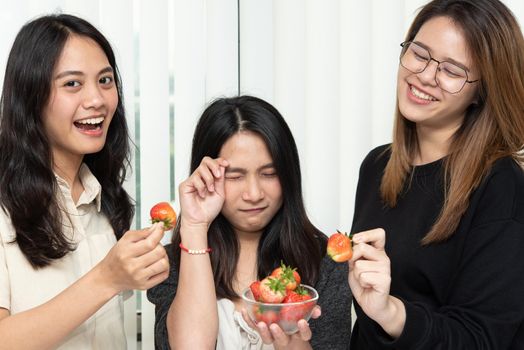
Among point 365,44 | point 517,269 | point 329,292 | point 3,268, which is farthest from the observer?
point 365,44

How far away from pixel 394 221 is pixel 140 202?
98 centimetres

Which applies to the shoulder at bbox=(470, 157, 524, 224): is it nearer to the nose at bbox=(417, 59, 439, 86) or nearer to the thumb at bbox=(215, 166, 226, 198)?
the nose at bbox=(417, 59, 439, 86)

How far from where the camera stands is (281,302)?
1489 mm

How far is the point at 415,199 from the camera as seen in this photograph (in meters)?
1.69

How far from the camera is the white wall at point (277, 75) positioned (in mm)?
2229

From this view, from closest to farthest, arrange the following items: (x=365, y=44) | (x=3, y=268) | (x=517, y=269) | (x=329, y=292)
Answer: (x=517, y=269) → (x=3, y=268) → (x=329, y=292) → (x=365, y=44)

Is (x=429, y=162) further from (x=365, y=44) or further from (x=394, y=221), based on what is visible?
(x=365, y=44)

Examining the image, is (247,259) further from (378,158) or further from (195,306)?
(378,158)

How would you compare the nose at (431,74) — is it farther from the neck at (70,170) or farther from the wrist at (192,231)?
the neck at (70,170)

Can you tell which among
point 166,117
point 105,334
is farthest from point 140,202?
point 105,334

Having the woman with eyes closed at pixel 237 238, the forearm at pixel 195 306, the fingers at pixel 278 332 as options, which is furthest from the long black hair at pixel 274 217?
the fingers at pixel 278 332

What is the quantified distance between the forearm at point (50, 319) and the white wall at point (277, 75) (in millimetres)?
851

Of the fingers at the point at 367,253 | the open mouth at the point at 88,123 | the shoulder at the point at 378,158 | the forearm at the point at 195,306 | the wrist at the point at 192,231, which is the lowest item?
the forearm at the point at 195,306

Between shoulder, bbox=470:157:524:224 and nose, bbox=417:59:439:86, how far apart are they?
24cm
